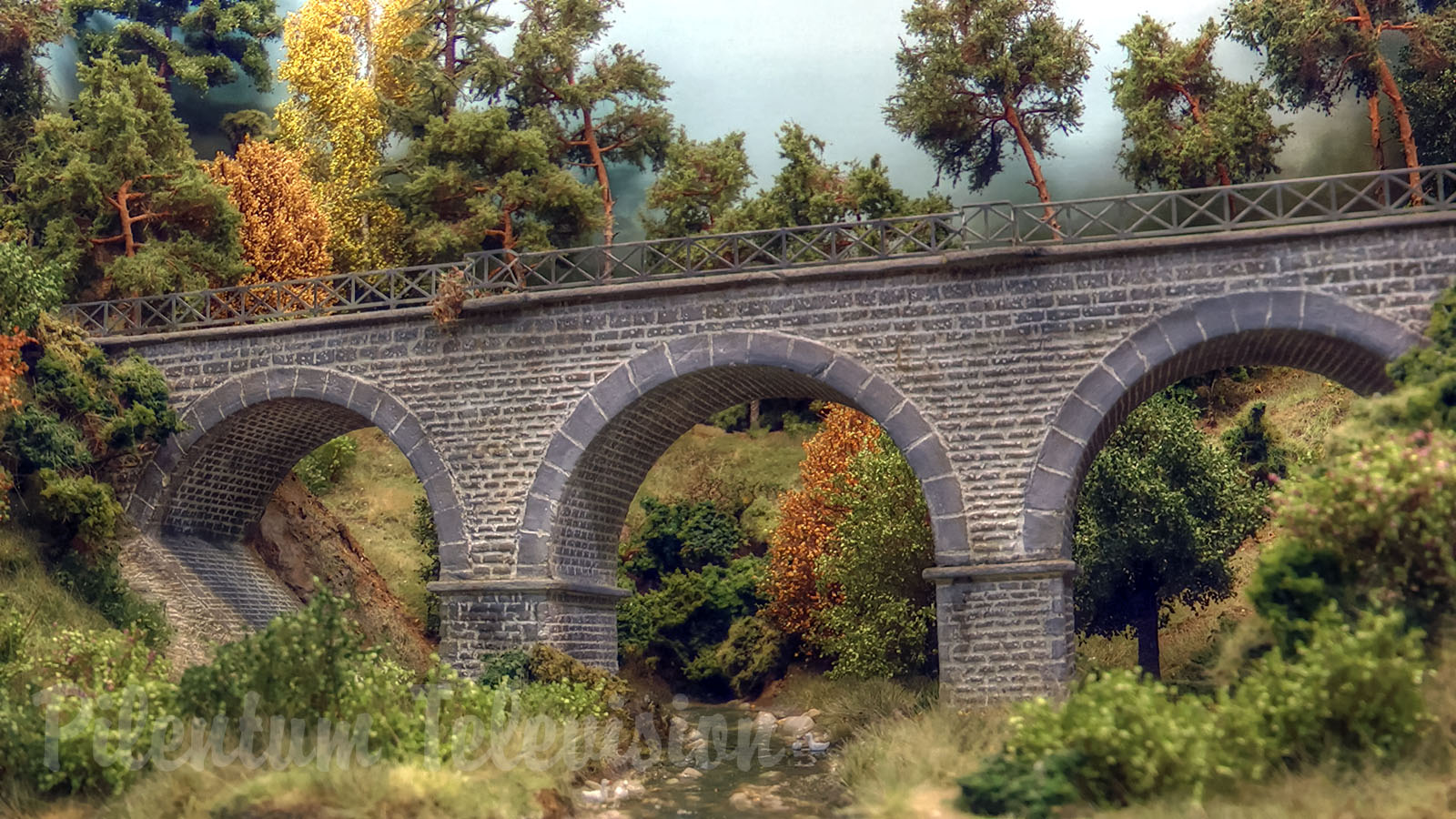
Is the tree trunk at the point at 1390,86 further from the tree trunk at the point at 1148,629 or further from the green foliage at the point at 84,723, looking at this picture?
the green foliage at the point at 84,723

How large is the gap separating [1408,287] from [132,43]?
98.0ft

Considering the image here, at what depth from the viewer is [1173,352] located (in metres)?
15.9

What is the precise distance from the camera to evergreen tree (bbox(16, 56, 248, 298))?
23.7 m

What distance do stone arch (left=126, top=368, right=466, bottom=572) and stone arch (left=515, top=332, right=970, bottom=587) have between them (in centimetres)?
139

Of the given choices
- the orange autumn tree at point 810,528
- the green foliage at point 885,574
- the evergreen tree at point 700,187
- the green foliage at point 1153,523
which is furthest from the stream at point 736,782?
the evergreen tree at point 700,187

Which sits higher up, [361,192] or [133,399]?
[361,192]

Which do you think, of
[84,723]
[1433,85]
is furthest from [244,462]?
[1433,85]

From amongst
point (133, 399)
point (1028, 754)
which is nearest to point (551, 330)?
point (133, 399)

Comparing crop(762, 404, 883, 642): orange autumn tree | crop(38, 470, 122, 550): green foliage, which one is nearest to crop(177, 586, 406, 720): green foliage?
crop(38, 470, 122, 550): green foliage

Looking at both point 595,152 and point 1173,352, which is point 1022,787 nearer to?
point 1173,352

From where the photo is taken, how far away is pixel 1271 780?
10461 millimetres

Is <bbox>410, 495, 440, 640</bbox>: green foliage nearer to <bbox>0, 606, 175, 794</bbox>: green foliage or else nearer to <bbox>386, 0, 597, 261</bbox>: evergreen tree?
<bbox>386, 0, 597, 261</bbox>: evergreen tree

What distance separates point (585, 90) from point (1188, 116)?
12.2 m

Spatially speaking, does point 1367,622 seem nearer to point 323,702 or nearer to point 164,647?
point 323,702
